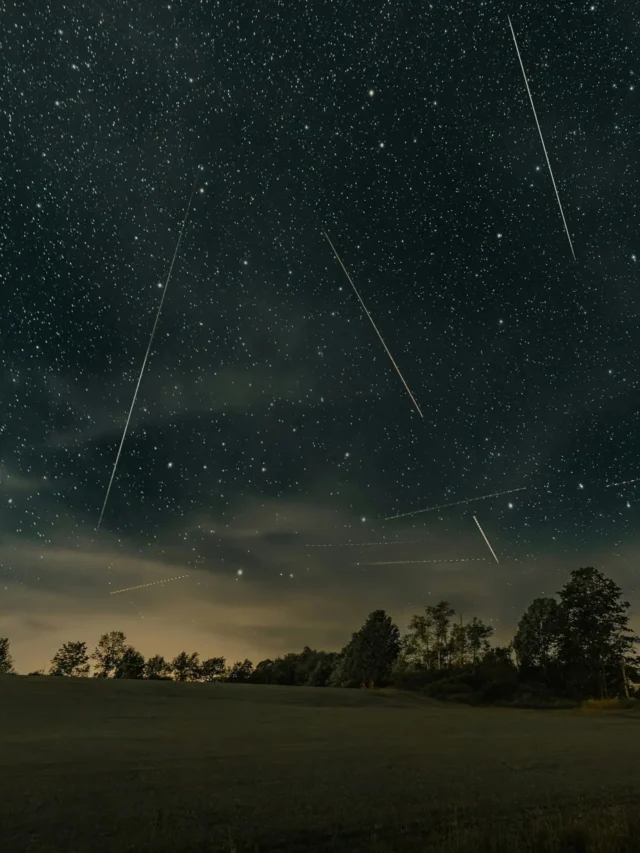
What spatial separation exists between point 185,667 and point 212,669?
769 centimetres

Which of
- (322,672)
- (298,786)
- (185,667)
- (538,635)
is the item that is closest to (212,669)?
(185,667)

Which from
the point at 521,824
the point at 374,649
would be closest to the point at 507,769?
the point at 521,824

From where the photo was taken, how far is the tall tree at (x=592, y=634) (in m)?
63.9

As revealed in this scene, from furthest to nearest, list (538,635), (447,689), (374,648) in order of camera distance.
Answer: (374,648) → (538,635) → (447,689)

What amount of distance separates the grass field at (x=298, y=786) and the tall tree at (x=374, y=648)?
223 feet

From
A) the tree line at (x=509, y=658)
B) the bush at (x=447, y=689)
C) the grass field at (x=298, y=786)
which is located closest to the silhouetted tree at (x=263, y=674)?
the tree line at (x=509, y=658)

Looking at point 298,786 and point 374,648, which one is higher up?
point 374,648

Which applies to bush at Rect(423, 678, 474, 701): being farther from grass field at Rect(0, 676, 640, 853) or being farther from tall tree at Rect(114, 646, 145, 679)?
tall tree at Rect(114, 646, 145, 679)

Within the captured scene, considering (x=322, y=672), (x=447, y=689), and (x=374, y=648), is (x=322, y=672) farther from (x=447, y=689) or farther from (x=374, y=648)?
(x=447, y=689)

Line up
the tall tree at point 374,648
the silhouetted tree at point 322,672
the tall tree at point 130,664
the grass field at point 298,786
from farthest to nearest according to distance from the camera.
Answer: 1. the tall tree at point 130,664
2. the silhouetted tree at point 322,672
3. the tall tree at point 374,648
4. the grass field at point 298,786

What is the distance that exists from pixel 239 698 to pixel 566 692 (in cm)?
3633

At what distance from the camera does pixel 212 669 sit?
140000mm

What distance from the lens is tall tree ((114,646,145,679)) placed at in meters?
134

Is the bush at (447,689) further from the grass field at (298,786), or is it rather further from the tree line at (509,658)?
the grass field at (298,786)
